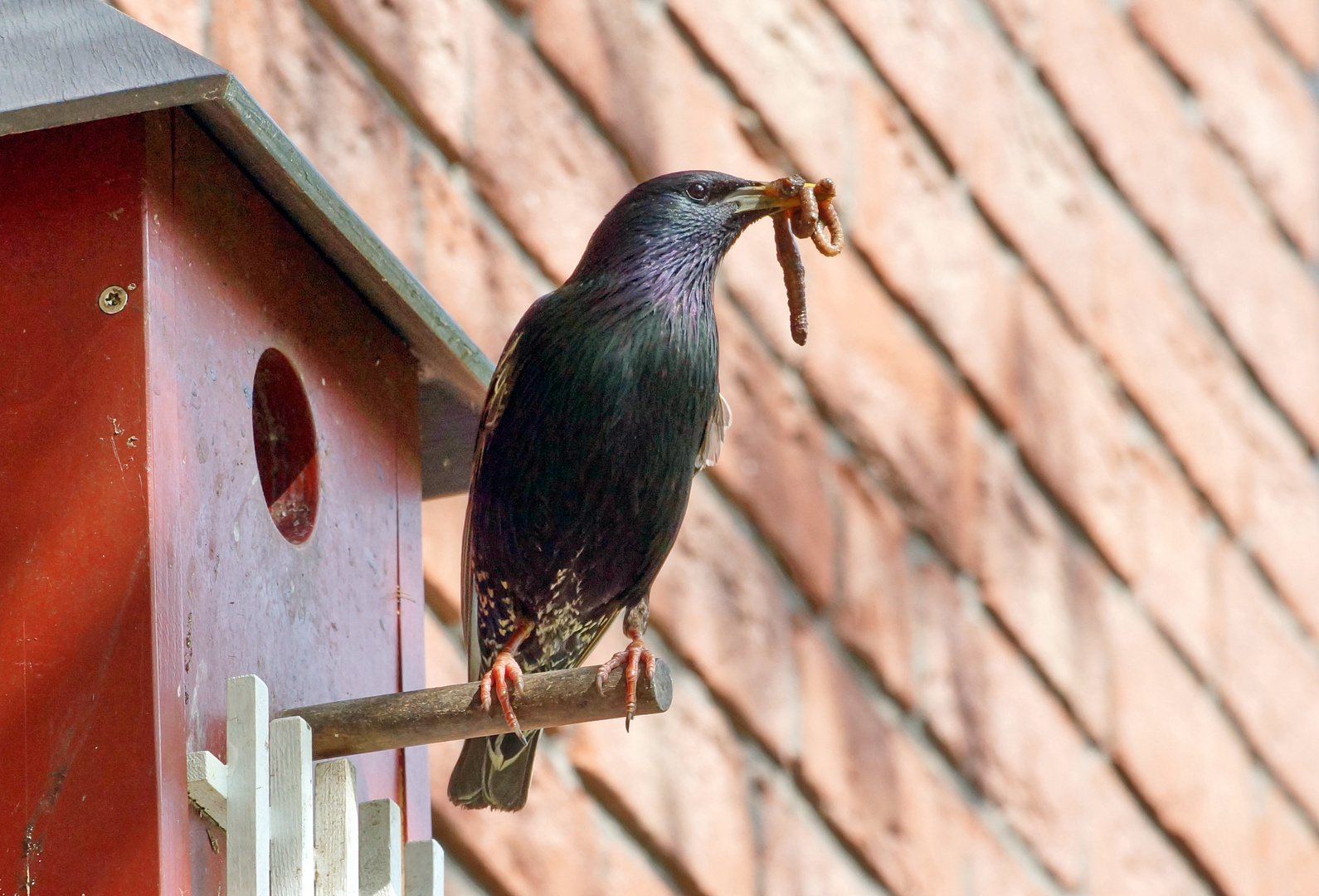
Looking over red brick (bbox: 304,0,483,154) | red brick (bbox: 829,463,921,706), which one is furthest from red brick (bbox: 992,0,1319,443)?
red brick (bbox: 304,0,483,154)

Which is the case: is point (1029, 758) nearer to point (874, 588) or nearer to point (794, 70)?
point (874, 588)

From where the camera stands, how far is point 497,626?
8.36 feet

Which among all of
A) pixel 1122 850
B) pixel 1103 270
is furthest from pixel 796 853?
pixel 1103 270

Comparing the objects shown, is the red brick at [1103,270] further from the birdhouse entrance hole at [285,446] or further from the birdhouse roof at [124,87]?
the birdhouse roof at [124,87]

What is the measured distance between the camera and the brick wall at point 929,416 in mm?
3031

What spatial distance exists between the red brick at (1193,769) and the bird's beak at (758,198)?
61.3 inches

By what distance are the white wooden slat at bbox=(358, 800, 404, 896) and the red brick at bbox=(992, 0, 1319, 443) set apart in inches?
96.6

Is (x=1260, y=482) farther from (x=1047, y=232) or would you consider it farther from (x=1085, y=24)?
(x=1085, y=24)

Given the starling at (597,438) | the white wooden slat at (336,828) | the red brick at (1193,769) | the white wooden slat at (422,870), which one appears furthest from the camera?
the red brick at (1193,769)

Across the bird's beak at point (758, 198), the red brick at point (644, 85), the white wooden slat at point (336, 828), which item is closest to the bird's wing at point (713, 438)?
→ the bird's beak at point (758, 198)

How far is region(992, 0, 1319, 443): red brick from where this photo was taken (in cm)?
397

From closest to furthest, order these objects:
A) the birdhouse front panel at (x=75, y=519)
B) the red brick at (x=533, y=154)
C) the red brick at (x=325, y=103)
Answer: the birdhouse front panel at (x=75, y=519)
the red brick at (x=325, y=103)
the red brick at (x=533, y=154)

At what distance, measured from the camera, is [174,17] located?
277 cm

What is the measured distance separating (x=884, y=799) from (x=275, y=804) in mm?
1714
